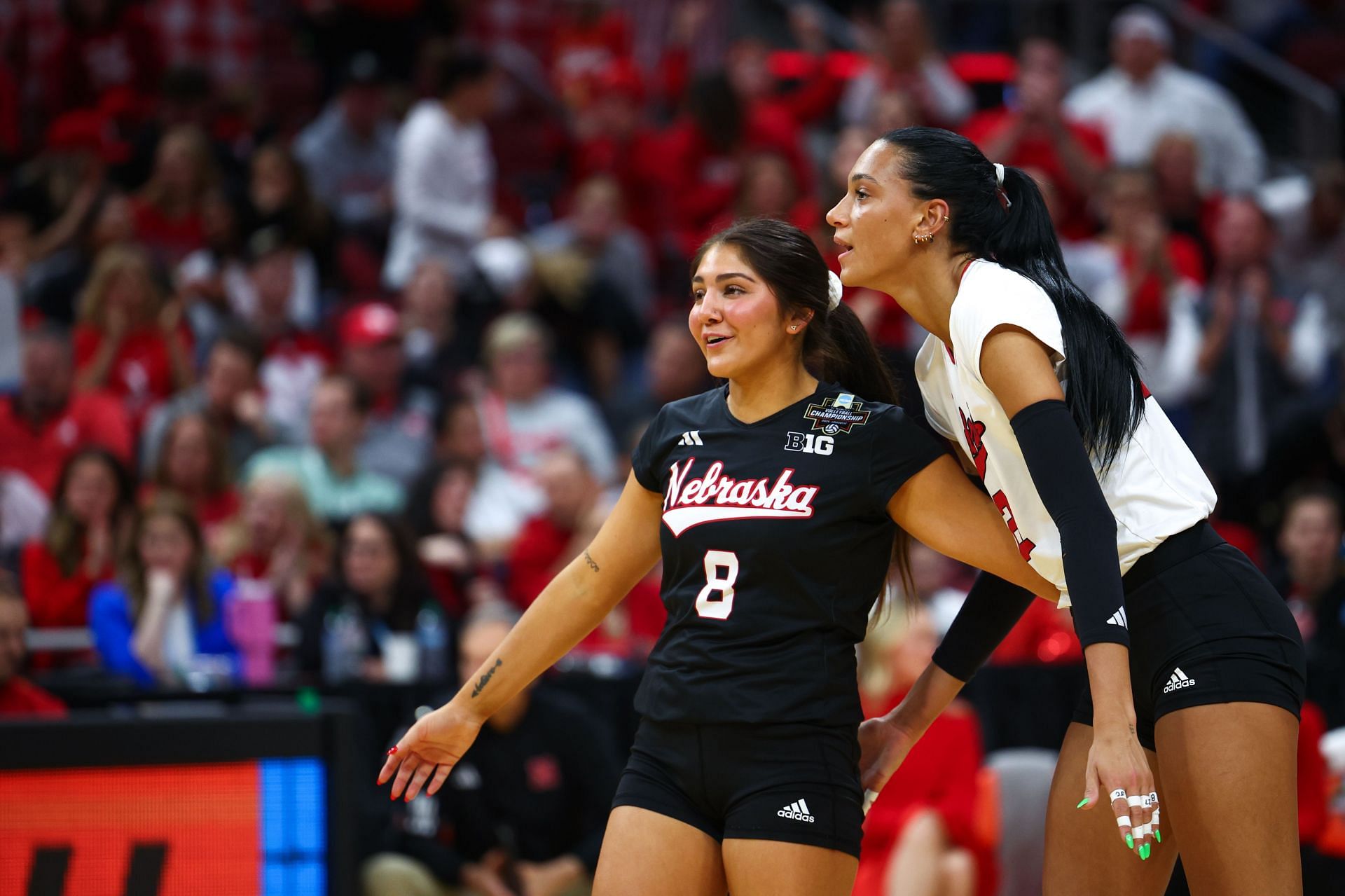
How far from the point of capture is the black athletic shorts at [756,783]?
3215mm

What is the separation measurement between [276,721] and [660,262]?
23.0 ft

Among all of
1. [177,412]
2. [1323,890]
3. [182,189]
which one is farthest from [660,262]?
[1323,890]

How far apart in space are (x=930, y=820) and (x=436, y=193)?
5.74 metres

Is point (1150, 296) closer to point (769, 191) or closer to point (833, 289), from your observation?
point (769, 191)

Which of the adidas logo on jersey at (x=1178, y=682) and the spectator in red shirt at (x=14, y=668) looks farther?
the spectator in red shirt at (x=14, y=668)

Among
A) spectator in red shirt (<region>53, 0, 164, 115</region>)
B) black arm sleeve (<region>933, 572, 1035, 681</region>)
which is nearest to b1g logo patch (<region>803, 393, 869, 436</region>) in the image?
black arm sleeve (<region>933, 572, 1035, 681</region>)

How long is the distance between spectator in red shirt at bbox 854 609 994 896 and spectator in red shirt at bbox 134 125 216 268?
5884 millimetres

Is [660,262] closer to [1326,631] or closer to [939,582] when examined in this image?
[939,582]

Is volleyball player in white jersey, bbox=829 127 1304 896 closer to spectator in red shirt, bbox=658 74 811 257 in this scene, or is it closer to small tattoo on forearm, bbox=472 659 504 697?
small tattoo on forearm, bbox=472 659 504 697

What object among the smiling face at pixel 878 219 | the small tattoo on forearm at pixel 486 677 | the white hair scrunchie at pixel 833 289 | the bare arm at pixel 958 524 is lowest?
the small tattoo on forearm at pixel 486 677

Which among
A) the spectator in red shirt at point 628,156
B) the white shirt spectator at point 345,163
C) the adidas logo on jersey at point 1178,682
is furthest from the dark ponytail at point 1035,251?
the white shirt spectator at point 345,163

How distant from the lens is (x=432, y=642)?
23.6 feet

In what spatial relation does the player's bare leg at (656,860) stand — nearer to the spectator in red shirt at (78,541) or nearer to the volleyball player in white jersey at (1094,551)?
the volleyball player in white jersey at (1094,551)

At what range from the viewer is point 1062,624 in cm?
771
